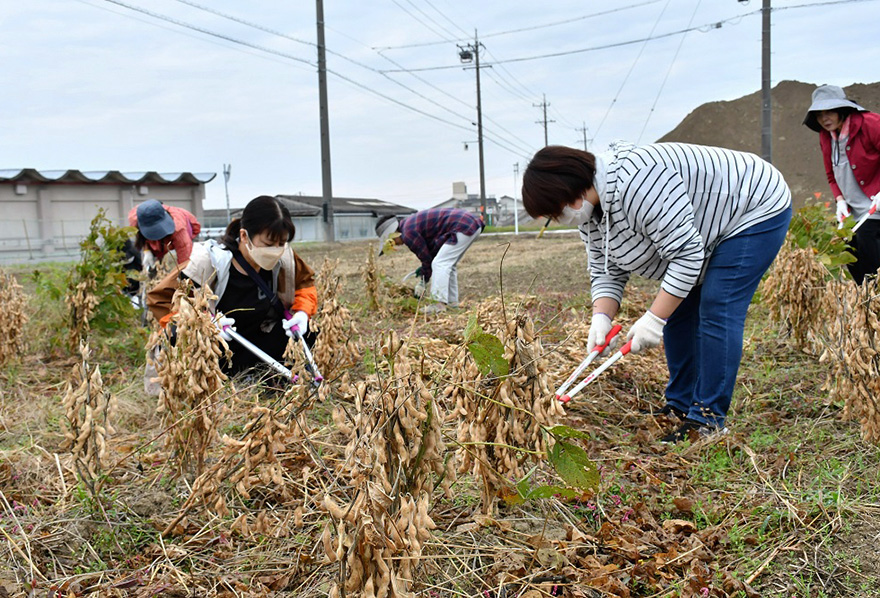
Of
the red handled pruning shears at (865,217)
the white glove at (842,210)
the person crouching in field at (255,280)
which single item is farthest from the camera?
the white glove at (842,210)

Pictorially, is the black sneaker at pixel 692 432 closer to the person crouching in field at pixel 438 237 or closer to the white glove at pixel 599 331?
the white glove at pixel 599 331

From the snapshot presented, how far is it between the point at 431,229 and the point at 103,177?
2099 centimetres

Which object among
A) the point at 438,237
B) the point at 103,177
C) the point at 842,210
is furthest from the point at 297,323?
the point at 103,177

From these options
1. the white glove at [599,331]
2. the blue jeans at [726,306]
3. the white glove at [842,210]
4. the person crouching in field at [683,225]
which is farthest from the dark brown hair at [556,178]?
the white glove at [842,210]

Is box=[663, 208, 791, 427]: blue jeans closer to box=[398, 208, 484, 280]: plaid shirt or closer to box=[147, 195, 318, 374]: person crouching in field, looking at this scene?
box=[147, 195, 318, 374]: person crouching in field

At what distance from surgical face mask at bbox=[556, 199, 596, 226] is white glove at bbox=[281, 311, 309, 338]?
6.07 ft

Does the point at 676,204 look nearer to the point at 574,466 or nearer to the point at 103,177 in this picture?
the point at 574,466

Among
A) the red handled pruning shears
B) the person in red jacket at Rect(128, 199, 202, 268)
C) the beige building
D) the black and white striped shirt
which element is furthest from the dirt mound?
the black and white striped shirt

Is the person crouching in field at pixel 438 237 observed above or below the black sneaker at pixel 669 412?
above

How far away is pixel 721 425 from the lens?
3.14 m

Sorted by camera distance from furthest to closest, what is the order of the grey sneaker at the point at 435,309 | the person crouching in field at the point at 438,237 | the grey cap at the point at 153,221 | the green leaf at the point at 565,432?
the person crouching in field at the point at 438,237
the grey sneaker at the point at 435,309
the grey cap at the point at 153,221
the green leaf at the point at 565,432

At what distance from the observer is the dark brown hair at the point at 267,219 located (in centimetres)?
398

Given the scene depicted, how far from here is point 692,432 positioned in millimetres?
3121

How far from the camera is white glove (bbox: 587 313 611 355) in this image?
3078 mm
